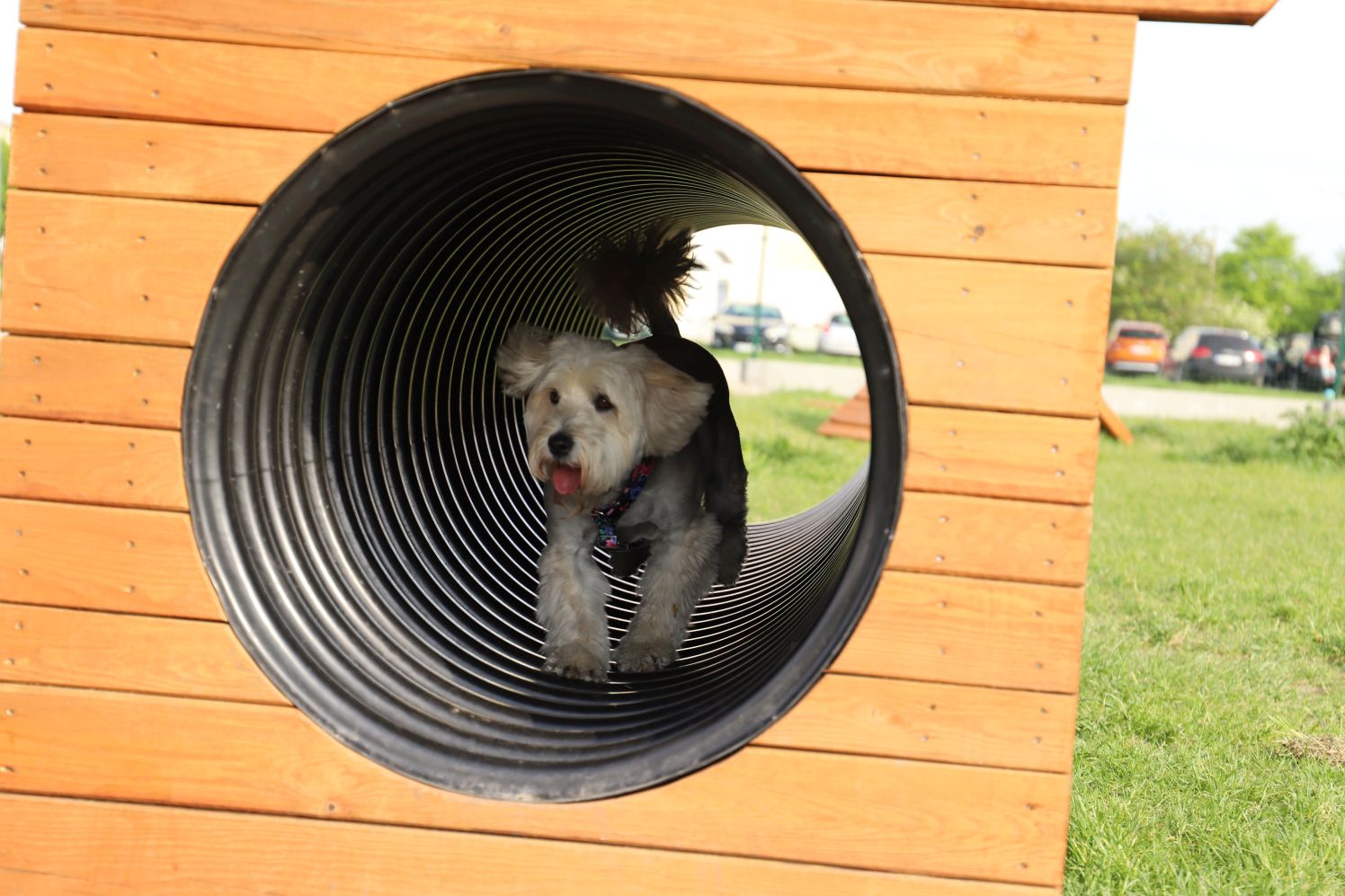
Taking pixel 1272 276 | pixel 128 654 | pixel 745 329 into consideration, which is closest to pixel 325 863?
pixel 128 654

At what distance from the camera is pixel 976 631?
303cm

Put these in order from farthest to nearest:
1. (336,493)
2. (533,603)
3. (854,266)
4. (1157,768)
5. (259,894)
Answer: (533,603)
(1157,768)
(336,493)
(259,894)
(854,266)

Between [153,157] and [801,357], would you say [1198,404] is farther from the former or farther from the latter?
[153,157]

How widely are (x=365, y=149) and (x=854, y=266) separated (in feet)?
3.88

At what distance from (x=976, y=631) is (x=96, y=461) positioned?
2.15m

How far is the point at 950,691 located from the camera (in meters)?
3.05

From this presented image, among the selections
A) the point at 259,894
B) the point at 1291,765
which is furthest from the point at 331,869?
the point at 1291,765

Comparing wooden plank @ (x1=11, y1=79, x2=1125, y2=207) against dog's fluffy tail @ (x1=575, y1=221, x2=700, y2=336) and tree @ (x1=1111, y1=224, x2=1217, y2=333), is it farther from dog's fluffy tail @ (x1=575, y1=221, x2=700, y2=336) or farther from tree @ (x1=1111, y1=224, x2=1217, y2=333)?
tree @ (x1=1111, y1=224, x2=1217, y2=333)

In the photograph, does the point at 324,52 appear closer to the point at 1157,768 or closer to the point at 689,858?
the point at 689,858

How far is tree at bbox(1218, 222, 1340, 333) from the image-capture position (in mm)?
47156

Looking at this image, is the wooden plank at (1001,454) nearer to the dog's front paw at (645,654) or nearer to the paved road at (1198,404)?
the dog's front paw at (645,654)

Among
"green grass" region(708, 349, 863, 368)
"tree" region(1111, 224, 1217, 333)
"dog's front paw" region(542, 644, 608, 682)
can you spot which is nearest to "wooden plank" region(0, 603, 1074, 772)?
"dog's front paw" region(542, 644, 608, 682)

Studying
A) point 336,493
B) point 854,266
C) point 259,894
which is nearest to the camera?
point 854,266

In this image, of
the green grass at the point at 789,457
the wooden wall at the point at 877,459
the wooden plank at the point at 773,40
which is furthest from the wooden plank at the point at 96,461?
the green grass at the point at 789,457
